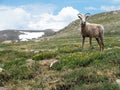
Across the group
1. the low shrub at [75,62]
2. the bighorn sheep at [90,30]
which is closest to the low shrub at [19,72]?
the low shrub at [75,62]

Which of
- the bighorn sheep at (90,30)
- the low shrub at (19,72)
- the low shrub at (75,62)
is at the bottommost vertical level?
the low shrub at (19,72)

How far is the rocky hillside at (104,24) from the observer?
9079cm

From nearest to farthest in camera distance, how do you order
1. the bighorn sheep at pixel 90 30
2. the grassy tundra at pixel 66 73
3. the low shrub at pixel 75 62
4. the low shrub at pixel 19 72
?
the grassy tundra at pixel 66 73
the low shrub at pixel 19 72
the low shrub at pixel 75 62
the bighorn sheep at pixel 90 30

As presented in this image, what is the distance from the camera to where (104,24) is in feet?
340

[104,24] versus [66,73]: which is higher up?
[104,24]

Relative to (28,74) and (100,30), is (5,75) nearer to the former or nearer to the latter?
(28,74)

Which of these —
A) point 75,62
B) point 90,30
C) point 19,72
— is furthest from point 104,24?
point 19,72

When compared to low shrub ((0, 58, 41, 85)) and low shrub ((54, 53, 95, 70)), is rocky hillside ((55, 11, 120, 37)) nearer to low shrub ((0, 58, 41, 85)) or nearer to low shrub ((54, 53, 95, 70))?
low shrub ((54, 53, 95, 70))

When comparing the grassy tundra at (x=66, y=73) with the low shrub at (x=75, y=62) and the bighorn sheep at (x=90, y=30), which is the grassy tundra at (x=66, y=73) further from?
the bighorn sheep at (x=90, y=30)

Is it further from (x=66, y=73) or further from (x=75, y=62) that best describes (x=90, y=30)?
(x=66, y=73)

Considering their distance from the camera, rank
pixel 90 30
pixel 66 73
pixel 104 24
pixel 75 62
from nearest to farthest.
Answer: pixel 66 73 → pixel 75 62 → pixel 90 30 → pixel 104 24

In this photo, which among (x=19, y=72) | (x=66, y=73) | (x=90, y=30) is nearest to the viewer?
(x=66, y=73)

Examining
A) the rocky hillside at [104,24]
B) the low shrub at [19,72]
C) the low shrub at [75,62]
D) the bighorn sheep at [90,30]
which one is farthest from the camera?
the rocky hillside at [104,24]

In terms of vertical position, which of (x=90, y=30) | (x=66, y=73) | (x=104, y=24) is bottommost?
(x=66, y=73)
